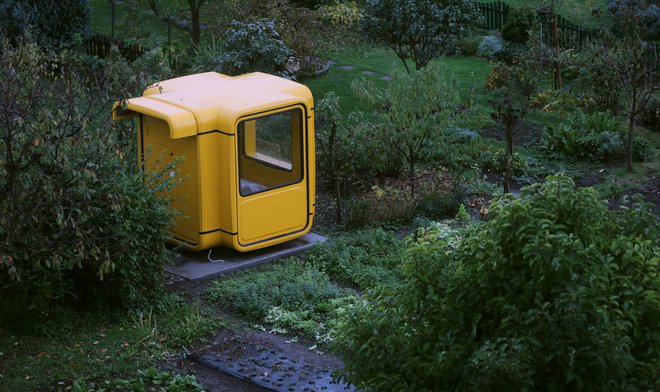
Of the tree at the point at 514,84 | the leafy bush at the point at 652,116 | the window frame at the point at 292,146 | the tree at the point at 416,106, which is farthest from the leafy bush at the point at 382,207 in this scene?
the leafy bush at the point at 652,116

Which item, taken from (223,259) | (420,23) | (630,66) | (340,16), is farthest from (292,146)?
(340,16)

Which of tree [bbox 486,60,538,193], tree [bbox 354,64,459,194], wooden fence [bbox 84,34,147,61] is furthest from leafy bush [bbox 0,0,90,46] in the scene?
tree [bbox 354,64,459,194]

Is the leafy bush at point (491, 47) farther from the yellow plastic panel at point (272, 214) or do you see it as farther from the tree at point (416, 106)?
the yellow plastic panel at point (272, 214)

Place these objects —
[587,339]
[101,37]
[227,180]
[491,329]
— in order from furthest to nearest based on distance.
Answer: [101,37]
[227,180]
[491,329]
[587,339]

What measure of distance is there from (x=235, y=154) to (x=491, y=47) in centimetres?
1346

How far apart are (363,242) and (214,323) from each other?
2.90 metres

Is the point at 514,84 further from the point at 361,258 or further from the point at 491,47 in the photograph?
the point at 361,258

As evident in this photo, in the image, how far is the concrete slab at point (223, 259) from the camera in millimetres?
12719

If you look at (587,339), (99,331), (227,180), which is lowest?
(99,331)

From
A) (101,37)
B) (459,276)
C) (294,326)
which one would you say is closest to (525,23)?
(101,37)

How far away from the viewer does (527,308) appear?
665cm

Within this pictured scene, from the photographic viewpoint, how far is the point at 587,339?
6.36m

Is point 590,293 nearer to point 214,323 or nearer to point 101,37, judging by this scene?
point 214,323

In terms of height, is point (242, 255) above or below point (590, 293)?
below
